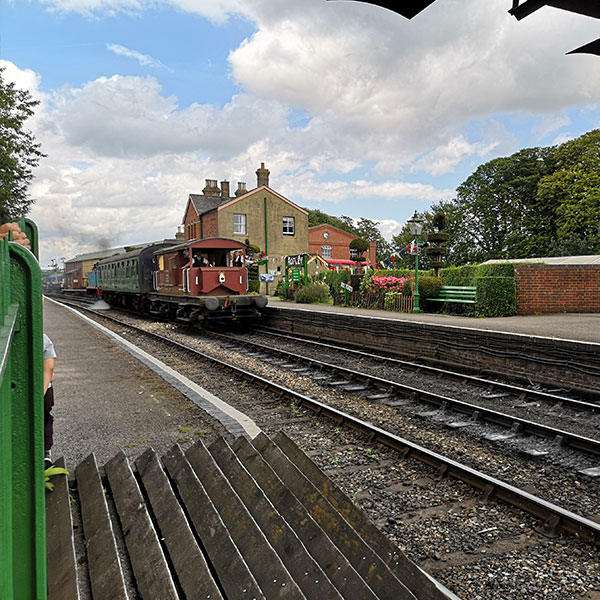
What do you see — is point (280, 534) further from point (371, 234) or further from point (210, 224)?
point (371, 234)

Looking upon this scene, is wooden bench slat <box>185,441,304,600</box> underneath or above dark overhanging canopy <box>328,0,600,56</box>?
underneath

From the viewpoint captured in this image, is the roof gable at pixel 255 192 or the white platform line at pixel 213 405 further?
the roof gable at pixel 255 192

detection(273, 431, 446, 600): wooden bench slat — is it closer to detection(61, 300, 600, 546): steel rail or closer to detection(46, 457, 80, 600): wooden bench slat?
detection(46, 457, 80, 600): wooden bench slat

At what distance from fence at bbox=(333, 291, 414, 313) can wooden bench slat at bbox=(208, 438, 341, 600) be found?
1585 cm

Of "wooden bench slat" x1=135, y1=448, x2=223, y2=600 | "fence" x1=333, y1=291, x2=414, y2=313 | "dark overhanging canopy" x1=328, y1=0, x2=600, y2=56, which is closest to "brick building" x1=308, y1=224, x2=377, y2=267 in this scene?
"fence" x1=333, y1=291, x2=414, y2=313

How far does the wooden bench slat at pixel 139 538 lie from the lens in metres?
2.28

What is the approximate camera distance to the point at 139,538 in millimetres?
2707

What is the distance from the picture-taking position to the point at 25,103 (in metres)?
26.4

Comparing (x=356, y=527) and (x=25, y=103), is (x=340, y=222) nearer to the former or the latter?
(x=25, y=103)

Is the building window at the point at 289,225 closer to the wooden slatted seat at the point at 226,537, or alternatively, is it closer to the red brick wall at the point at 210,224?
the red brick wall at the point at 210,224

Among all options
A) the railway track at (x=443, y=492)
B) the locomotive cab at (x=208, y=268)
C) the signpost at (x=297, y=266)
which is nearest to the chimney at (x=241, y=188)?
the signpost at (x=297, y=266)

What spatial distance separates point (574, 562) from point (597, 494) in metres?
1.31

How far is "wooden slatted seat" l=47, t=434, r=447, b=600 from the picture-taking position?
224 cm

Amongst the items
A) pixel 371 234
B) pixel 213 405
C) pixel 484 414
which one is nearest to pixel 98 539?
pixel 213 405
